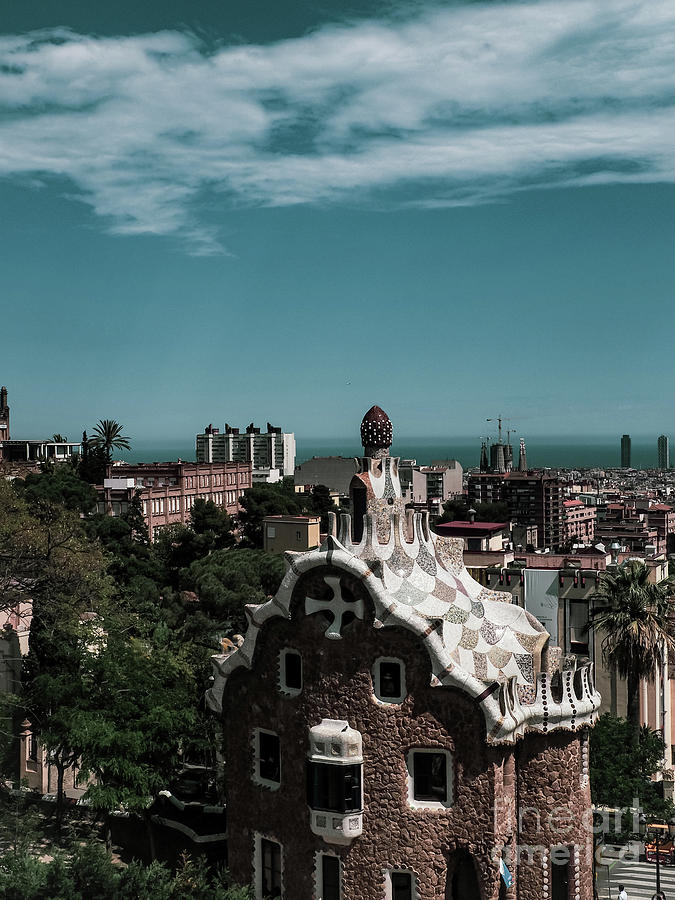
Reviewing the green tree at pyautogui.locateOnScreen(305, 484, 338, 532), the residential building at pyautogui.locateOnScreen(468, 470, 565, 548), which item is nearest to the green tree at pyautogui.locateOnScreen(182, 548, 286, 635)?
the green tree at pyautogui.locateOnScreen(305, 484, 338, 532)

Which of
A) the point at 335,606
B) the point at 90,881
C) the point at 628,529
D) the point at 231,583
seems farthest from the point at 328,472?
the point at 90,881

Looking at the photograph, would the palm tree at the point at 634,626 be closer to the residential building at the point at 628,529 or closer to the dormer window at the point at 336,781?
the dormer window at the point at 336,781

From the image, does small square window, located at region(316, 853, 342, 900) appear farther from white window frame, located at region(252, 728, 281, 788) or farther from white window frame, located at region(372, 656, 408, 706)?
white window frame, located at region(372, 656, 408, 706)

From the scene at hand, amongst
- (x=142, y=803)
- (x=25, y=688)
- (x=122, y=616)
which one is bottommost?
(x=142, y=803)

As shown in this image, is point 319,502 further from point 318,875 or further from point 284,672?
point 318,875

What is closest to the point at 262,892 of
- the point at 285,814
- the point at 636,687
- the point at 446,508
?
the point at 285,814

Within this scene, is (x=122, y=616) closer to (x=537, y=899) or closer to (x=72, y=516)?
(x=72, y=516)
